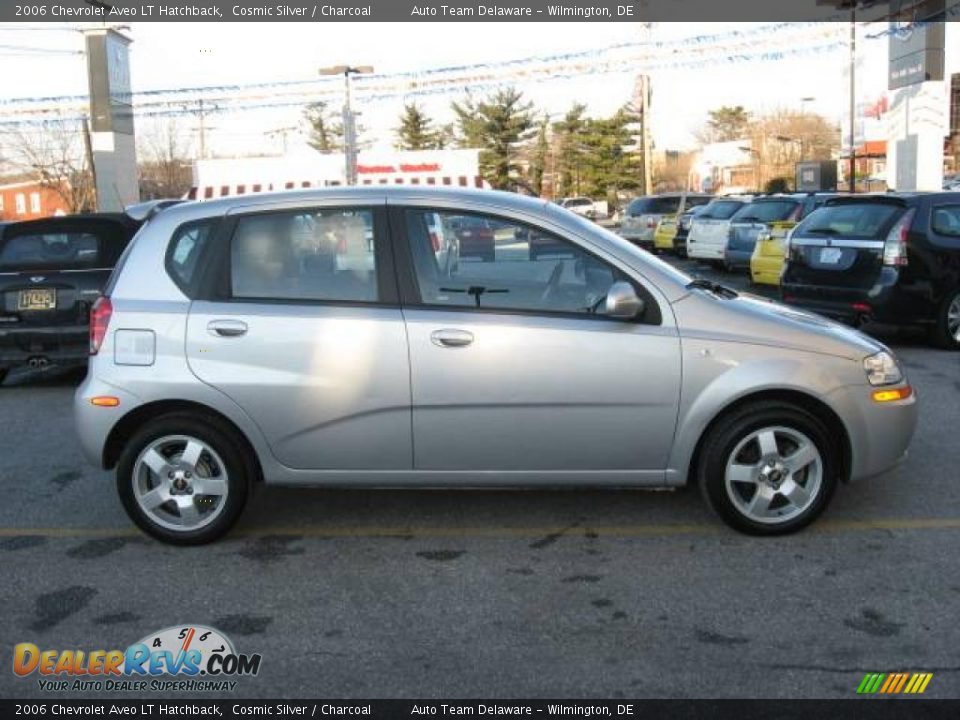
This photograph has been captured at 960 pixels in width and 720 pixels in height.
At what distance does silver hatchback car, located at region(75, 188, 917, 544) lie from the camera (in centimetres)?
456

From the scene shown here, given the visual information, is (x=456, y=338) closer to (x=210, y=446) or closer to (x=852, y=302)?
(x=210, y=446)

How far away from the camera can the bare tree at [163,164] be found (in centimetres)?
5009

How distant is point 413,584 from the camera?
432 centimetres

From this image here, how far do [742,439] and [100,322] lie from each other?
10.2 ft

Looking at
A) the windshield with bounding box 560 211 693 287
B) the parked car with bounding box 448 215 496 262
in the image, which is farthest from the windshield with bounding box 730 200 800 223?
the parked car with bounding box 448 215 496 262

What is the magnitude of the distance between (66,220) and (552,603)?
6967 mm

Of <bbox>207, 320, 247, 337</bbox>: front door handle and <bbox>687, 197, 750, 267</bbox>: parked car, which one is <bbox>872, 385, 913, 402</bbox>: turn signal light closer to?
<bbox>207, 320, 247, 337</bbox>: front door handle

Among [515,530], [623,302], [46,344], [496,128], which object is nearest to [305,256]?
[623,302]

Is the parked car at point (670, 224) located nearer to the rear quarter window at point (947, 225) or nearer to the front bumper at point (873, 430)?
the rear quarter window at point (947, 225)

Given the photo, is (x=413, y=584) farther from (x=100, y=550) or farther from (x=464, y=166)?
(x=464, y=166)

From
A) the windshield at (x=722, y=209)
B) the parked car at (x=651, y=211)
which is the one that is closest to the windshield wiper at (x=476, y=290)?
the windshield at (x=722, y=209)

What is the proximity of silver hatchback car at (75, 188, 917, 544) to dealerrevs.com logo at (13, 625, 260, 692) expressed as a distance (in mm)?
1028

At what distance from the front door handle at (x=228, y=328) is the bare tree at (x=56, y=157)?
39.9 meters
